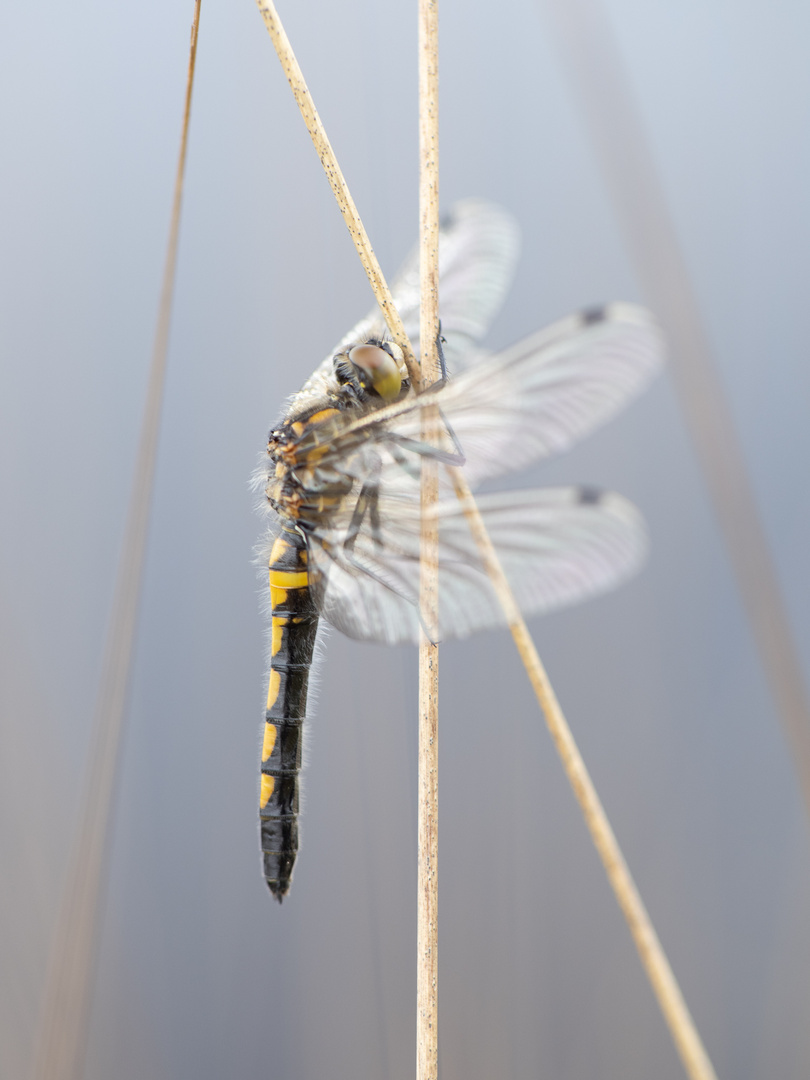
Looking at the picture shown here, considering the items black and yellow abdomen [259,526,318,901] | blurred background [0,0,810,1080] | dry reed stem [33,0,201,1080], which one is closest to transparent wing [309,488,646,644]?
black and yellow abdomen [259,526,318,901]

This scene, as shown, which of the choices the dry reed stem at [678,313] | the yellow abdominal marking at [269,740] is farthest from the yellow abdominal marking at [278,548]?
the dry reed stem at [678,313]

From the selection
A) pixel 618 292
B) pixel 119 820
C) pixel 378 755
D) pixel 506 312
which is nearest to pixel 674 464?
pixel 618 292

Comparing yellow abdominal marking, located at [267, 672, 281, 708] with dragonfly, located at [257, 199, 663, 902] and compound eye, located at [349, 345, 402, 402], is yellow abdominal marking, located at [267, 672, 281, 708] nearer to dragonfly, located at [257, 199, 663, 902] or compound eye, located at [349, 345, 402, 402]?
dragonfly, located at [257, 199, 663, 902]

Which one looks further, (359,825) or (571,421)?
(359,825)

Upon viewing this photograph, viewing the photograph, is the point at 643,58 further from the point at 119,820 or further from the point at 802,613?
the point at 119,820

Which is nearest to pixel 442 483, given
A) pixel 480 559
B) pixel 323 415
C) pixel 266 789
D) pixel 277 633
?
pixel 480 559

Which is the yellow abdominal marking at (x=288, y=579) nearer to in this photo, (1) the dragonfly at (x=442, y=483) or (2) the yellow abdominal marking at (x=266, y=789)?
(1) the dragonfly at (x=442, y=483)
